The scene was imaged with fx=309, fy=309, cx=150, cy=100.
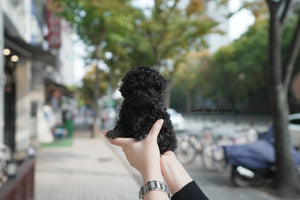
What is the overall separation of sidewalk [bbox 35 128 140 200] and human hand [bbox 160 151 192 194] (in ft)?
9.61

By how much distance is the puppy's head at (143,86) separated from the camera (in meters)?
0.82

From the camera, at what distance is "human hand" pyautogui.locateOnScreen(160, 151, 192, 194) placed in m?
0.88

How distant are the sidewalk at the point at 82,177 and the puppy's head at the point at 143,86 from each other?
10.0 ft

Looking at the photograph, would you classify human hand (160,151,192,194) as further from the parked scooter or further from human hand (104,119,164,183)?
the parked scooter

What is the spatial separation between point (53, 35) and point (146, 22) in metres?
8.54

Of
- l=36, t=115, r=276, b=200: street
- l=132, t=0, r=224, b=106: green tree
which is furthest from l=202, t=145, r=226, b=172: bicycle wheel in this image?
l=132, t=0, r=224, b=106: green tree

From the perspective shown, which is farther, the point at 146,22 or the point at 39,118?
the point at 39,118

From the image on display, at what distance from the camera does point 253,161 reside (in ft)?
19.3

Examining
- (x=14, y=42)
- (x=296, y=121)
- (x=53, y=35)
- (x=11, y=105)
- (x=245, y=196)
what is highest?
(x=53, y=35)

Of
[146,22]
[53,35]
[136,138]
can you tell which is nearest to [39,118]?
[53,35]

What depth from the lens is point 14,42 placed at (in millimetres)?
7594

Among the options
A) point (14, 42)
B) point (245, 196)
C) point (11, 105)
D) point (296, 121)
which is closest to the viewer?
point (245, 196)

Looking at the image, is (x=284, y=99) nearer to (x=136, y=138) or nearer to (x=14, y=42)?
(x=136, y=138)

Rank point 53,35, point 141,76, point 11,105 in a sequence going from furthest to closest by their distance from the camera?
1. point 53,35
2. point 11,105
3. point 141,76
